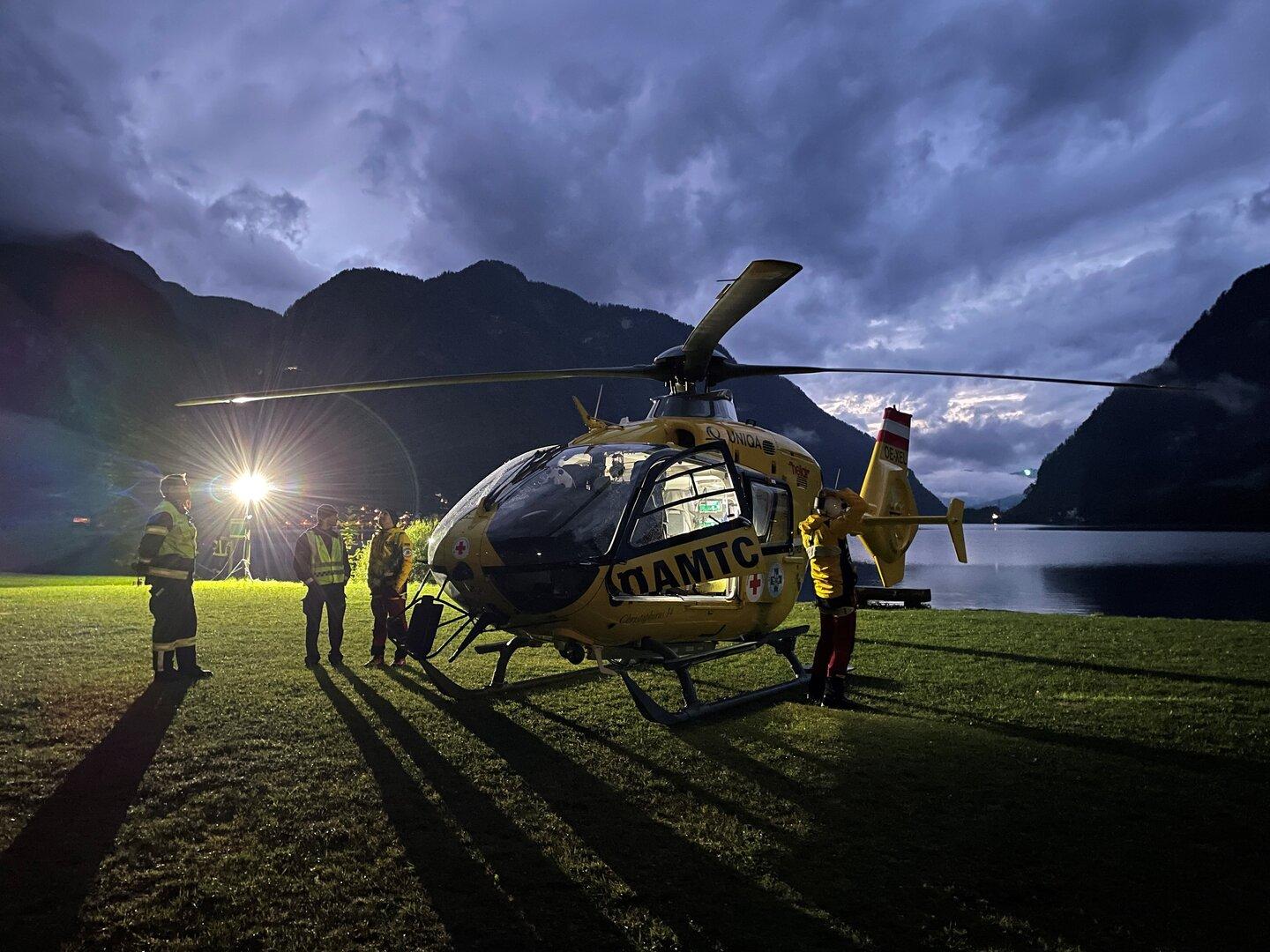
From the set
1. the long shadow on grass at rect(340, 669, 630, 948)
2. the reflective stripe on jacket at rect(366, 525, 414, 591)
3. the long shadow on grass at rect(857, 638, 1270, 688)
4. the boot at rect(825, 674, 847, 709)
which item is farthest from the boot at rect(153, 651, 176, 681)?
the long shadow on grass at rect(857, 638, 1270, 688)

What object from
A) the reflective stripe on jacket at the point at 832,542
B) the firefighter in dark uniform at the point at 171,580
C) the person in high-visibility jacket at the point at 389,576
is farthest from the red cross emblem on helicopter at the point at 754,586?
the firefighter in dark uniform at the point at 171,580

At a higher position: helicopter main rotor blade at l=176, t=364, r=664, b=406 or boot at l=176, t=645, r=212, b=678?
helicopter main rotor blade at l=176, t=364, r=664, b=406

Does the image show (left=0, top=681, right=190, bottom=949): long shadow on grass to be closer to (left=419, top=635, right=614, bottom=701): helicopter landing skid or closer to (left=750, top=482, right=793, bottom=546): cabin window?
(left=419, top=635, right=614, bottom=701): helicopter landing skid

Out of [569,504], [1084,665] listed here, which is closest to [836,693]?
[569,504]

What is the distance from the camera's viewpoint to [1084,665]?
792 cm

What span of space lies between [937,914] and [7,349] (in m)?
106

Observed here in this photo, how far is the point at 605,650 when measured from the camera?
555 cm

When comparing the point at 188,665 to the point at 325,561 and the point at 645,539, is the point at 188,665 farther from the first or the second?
the point at 645,539

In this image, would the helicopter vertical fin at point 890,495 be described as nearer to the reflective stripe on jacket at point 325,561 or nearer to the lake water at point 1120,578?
the reflective stripe on jacket at point 325,561

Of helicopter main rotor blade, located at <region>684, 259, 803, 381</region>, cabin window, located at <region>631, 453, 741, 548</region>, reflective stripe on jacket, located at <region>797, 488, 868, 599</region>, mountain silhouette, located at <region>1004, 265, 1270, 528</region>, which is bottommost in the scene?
reflective stripe on jacket, located at <region>797, 488, 868, 599</region>

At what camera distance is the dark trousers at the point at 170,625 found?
706 centimetres

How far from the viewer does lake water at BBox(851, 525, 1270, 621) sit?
43719 mm

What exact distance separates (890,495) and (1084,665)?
2.83 meters

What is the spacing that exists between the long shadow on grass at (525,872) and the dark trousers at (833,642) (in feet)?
11.1
